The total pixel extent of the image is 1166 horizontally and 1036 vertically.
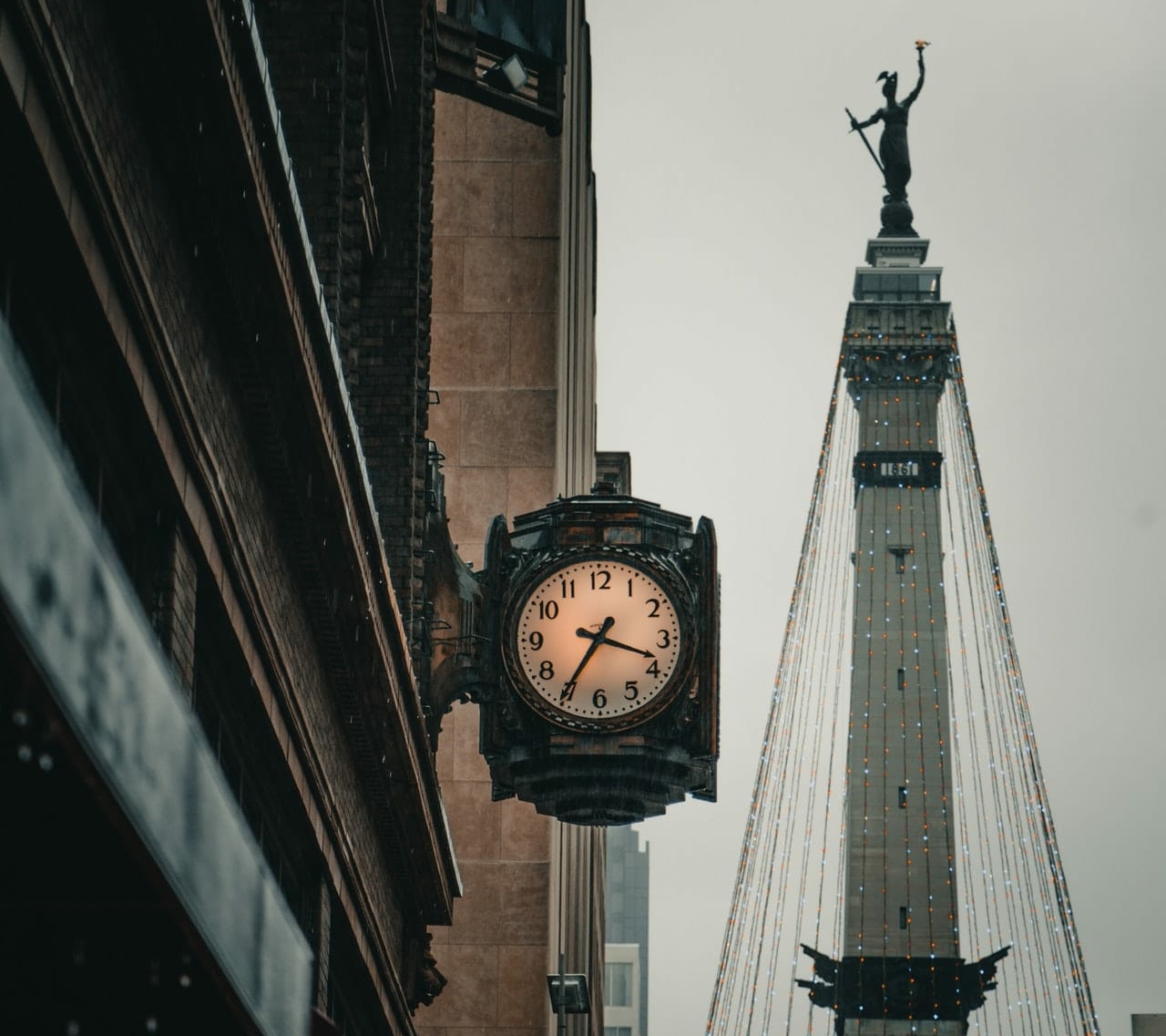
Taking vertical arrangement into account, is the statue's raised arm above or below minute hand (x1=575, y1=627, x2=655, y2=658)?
above

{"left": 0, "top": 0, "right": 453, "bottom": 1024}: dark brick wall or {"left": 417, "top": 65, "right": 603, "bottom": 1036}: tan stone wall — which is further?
{"left": 417, "top": 65, "right": 603, "bottom": 1036}: tan stone wall

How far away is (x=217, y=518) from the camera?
7.46 metres

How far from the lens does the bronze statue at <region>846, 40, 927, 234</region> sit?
315ft

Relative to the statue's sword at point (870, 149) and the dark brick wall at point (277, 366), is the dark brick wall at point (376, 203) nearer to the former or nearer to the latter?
the dark brick wall at point (277, 366)

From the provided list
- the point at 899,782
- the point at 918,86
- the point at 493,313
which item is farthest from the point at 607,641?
the point at 918,86

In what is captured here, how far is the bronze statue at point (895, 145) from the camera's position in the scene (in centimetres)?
9588

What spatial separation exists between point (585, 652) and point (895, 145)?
293ft

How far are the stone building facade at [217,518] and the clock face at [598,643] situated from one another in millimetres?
691

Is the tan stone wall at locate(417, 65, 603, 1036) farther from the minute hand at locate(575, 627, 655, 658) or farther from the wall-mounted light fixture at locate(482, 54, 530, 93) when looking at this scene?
the minute hand at locate(575, 627, 655, 658)

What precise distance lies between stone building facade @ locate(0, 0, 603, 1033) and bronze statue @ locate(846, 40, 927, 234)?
82.4 m

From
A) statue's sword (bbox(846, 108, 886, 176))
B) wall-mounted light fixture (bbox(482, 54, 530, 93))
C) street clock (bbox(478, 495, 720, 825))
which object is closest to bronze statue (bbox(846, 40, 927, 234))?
statue's sword (bbox(846, 108, 886, 176))

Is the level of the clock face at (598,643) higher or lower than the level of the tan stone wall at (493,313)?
lower

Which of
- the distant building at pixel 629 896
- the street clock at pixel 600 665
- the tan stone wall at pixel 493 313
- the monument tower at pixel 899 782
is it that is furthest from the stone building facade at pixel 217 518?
the distant building at pixel 629 896

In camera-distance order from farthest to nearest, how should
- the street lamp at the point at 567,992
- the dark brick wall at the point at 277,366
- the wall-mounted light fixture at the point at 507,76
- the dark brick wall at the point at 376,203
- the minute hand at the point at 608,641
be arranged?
1. the street lamp at the point at 567,992
2. the wall-mounted light fixture at the point at 507,76
3. the minute hand at the point at 608,641
4. the dark brick wall at the point at 376,203
5. the dark brick wall at the point at 277,366
